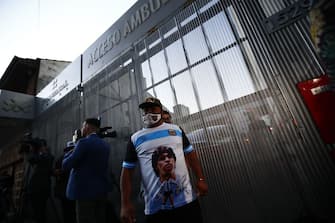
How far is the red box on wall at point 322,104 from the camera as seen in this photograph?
113cm

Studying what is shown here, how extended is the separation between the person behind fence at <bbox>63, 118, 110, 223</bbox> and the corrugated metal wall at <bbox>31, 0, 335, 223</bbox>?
607 mm

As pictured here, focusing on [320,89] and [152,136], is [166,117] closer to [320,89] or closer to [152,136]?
[152,136]

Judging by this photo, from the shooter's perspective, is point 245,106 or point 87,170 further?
point 87,170

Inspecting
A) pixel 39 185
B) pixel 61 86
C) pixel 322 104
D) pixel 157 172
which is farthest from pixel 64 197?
pixel 322 104

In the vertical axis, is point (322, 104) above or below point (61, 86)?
below

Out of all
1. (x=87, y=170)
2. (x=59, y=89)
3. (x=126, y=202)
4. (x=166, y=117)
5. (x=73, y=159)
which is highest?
(x=59, y=89)

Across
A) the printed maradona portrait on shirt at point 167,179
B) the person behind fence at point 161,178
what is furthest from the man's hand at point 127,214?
the printed maradona portrait on shirt at point 167,179

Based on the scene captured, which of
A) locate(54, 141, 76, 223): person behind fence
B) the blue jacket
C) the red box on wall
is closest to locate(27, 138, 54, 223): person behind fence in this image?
locate(54, 141, 76, 223): person behind fence

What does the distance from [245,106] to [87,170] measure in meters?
1.78

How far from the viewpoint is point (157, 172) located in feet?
3.54

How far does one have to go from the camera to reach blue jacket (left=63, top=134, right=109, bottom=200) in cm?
167

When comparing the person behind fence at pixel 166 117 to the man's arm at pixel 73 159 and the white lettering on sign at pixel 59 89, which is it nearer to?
the man's arm at pixel 73 159

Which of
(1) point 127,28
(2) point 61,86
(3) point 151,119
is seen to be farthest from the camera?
(2) point 61,86

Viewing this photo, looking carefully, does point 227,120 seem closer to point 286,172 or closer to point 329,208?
point 286,172
